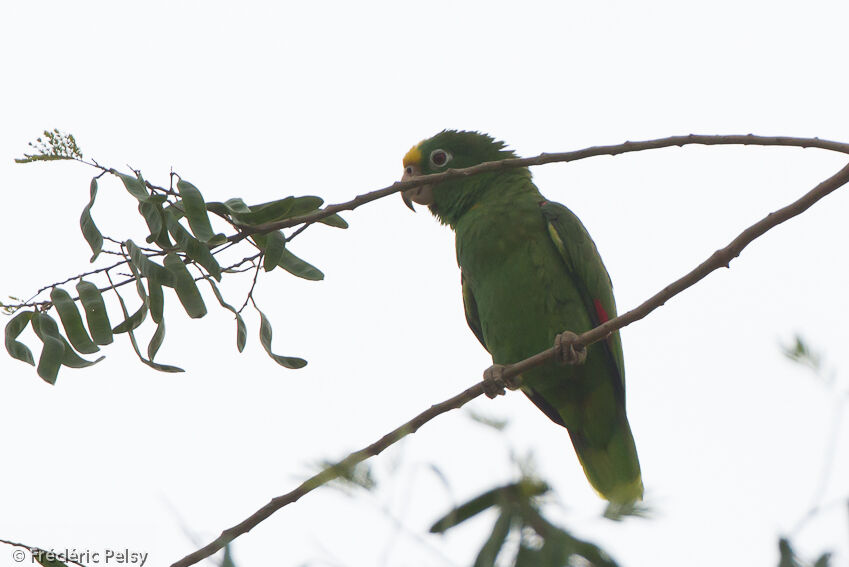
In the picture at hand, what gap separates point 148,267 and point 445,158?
8.62ft

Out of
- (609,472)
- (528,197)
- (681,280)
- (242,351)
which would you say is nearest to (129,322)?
(242,351)

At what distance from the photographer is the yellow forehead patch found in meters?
4.82

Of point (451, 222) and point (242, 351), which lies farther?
point (451, 222)

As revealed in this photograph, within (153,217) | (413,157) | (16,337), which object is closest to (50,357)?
(16,337)

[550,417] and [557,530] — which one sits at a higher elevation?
[550,417]

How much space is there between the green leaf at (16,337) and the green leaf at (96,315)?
0.66 feet

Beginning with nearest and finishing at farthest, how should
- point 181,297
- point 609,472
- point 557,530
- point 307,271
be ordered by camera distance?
point 557,530, point 181,297, point 307,271, point 609,472

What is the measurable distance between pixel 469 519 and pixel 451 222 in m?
3.64

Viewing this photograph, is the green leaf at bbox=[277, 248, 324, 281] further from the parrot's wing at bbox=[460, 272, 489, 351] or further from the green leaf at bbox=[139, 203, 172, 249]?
the parrot's wing at bbox=[460, 272, 489, 351]

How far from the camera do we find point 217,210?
8.29 feet

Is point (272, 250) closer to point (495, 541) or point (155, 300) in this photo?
point (155, 300)

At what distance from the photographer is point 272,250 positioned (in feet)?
8.36

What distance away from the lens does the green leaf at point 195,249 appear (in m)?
2.45

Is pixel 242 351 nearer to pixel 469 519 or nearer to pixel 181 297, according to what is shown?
pixel 181 297
